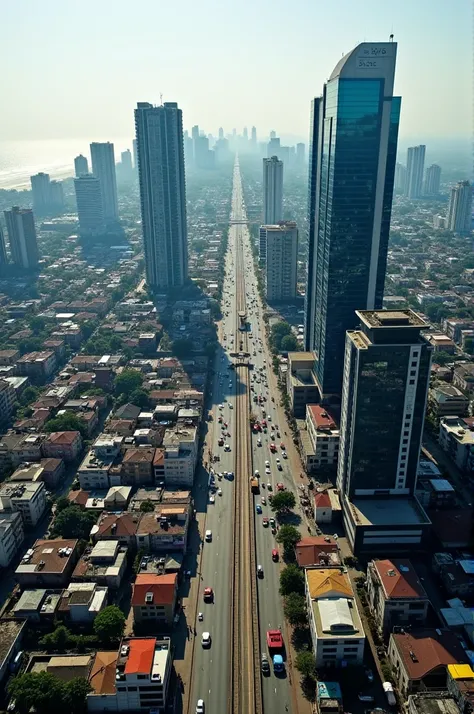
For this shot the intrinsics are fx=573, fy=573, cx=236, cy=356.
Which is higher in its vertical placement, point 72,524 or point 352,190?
point 352,190

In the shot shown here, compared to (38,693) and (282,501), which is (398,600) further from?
(38,693)

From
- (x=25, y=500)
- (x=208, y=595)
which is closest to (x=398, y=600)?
(x=208, y=595)

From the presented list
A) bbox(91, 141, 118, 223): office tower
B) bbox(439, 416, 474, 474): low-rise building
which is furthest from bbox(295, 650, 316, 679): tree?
bbox(91, 141, 118, 223): office tower

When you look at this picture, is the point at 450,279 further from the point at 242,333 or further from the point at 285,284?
the point at 242,333

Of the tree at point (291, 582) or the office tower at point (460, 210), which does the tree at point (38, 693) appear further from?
the office tower at point (460, 210)

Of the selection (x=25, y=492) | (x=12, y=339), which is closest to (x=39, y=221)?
(x=12, y=339)


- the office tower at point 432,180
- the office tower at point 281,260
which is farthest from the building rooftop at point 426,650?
the office tower at point 432,180

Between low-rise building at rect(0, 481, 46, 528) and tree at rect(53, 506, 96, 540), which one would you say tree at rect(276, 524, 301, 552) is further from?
low-rise building at rect(0, 481, 46, 528)
